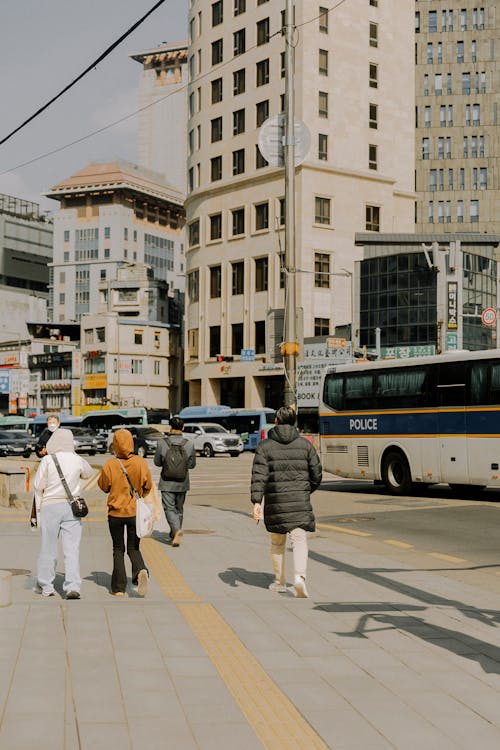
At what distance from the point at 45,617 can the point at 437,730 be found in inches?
157

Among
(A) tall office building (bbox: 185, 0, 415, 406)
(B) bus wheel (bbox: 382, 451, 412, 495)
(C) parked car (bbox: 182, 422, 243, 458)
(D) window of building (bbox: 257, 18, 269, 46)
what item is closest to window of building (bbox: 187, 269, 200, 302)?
(A) tall office building (bbox: 185, 0, 415, 406)

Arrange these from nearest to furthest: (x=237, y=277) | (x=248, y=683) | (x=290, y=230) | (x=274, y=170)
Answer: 1. (x=248, y=683)
2. (x=290, y=230)
3. (x=274, y=170)
4. (x=237, y=277)

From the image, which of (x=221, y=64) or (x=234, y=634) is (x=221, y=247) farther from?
(x=234, y=634)

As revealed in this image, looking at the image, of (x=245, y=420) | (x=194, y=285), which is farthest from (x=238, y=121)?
(x=245, y=420)

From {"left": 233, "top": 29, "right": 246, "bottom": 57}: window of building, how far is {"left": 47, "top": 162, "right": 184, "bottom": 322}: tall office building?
251ft

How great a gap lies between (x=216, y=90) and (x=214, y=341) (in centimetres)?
2242

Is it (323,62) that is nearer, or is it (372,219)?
(323,62)

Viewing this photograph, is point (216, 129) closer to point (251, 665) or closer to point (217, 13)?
point (217, 13)

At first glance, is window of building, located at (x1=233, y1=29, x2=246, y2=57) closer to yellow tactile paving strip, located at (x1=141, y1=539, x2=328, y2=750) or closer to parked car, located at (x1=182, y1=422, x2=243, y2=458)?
parked car, located at (x1=182, y1=422, x2=243, y2=458)

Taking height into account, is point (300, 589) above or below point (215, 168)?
below

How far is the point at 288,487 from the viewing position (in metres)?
9.36

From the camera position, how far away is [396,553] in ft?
44.1

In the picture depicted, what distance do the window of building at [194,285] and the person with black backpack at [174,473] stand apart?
72390 mm

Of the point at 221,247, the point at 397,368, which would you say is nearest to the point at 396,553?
the point at 397,368
